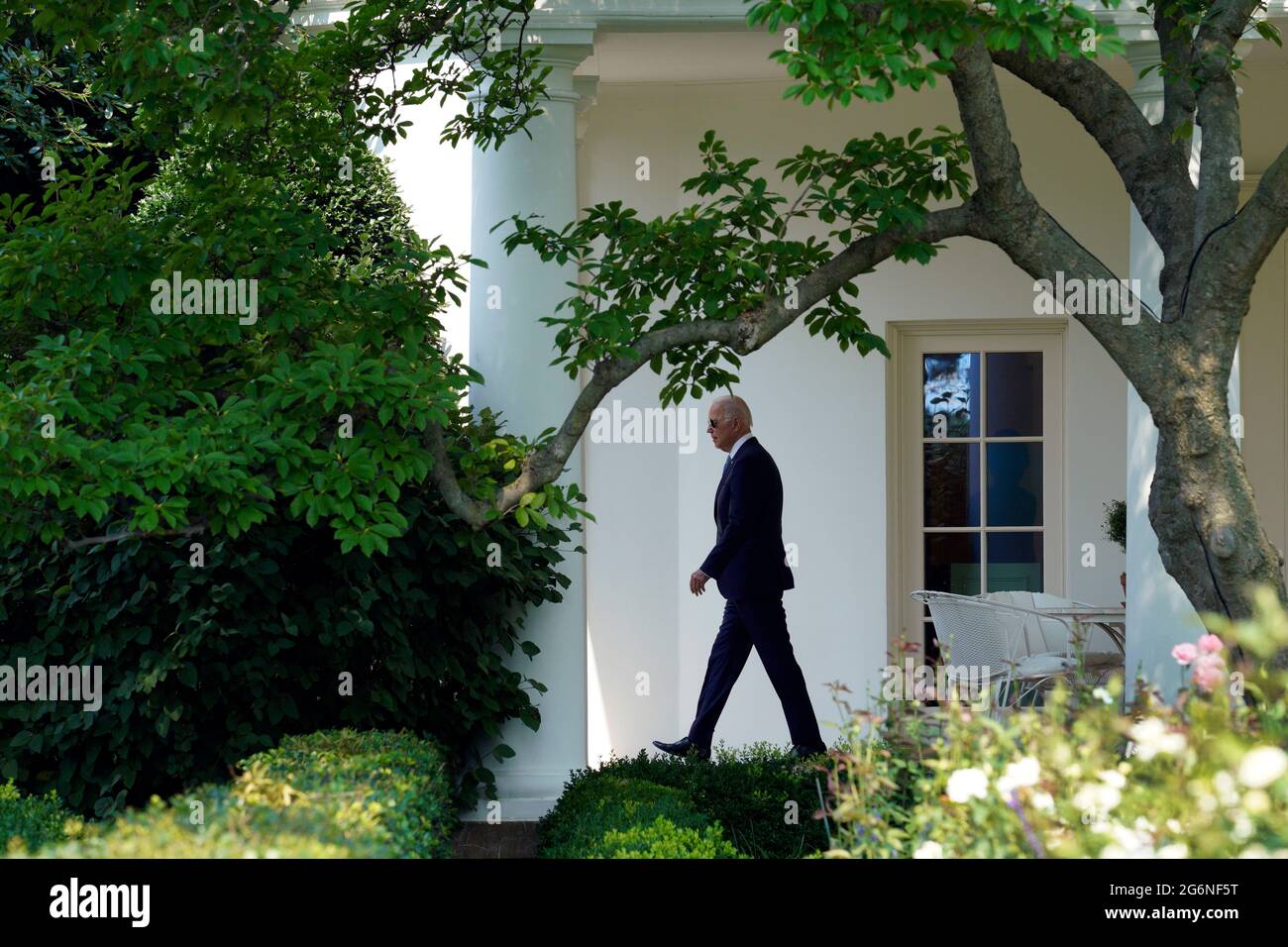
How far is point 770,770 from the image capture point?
6.31 meters

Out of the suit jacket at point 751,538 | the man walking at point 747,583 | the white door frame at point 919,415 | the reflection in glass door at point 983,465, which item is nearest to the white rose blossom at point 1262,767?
the man walking at point 747,583

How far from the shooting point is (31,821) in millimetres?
4973

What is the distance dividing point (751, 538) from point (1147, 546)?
77.5 inches

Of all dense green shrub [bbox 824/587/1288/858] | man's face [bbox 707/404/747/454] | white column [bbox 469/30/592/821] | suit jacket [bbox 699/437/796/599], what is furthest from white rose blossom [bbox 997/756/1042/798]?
man's face [bbox 707/404/747/454]

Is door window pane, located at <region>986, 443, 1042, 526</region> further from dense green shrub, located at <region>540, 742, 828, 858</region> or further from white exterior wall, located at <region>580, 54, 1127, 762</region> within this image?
dense green shrub, located at <region>540, 742, 828, 858</region>

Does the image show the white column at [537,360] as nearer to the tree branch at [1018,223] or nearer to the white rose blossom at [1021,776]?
the tree branch at [1018,223]

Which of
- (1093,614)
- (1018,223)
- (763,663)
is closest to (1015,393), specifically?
(1093,614)

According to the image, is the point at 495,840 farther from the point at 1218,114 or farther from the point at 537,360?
the point at 1218,114

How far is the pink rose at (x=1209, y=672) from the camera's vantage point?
3100 millimetres

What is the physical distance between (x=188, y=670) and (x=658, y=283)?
2774mm

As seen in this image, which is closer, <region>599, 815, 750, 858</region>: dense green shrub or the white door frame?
<region>599, 815, 750, 858</region>: dense green shrub

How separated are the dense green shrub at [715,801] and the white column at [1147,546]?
1.87 metres

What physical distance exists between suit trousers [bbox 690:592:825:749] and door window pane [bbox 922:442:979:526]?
2.53 metres

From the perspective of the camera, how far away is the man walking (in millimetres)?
7117
